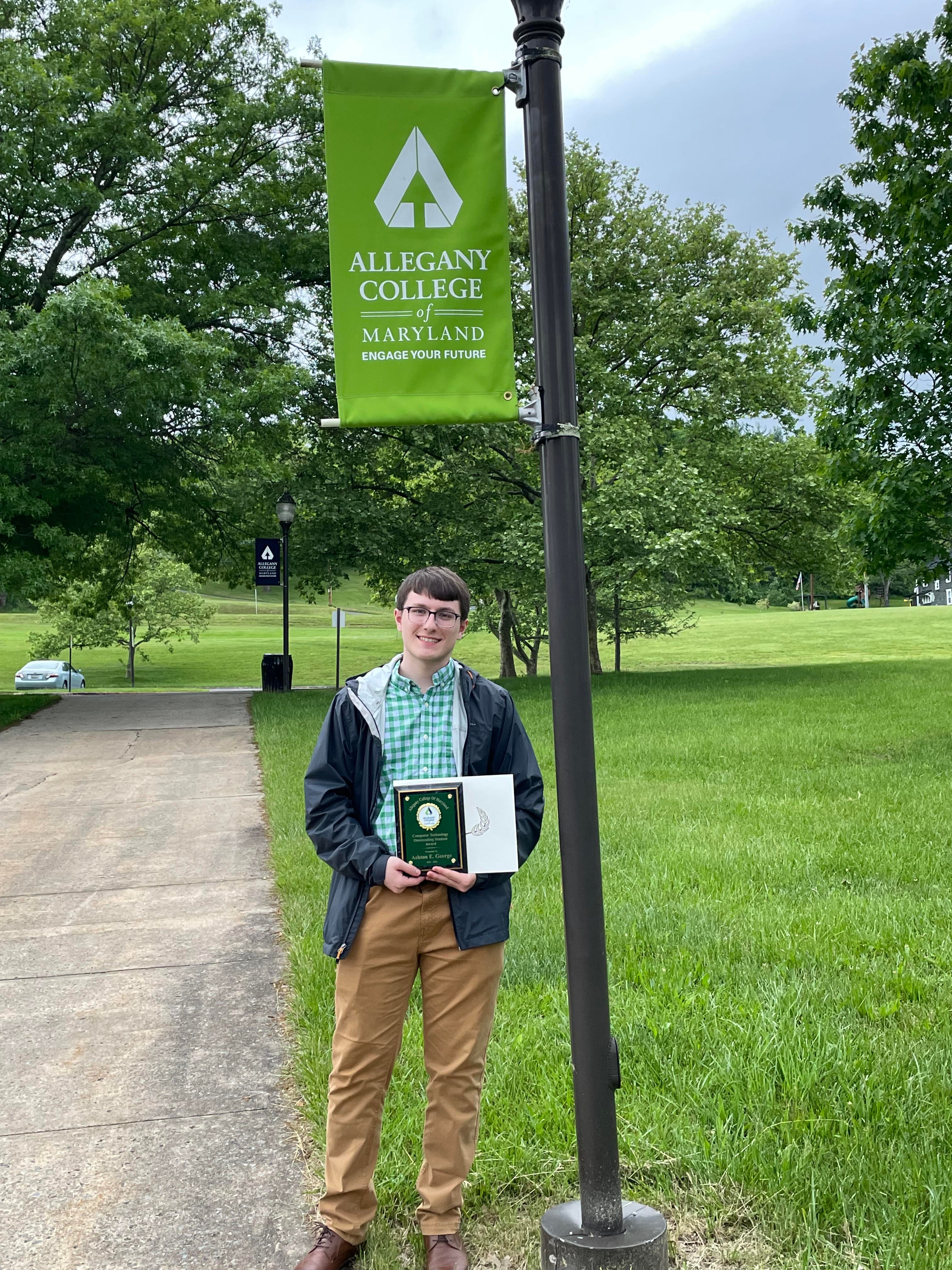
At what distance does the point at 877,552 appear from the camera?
11.8m

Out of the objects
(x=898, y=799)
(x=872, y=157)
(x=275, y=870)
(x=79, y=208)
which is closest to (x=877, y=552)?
(x=898, y=799)

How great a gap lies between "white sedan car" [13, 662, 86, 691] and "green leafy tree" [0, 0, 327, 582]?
25.7 meters

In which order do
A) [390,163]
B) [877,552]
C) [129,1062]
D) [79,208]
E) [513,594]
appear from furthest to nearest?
[513,594] < [79,208] < [877,552] < [129,1062] < [390,163]

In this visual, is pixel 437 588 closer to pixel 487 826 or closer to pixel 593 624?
pixel 487 826

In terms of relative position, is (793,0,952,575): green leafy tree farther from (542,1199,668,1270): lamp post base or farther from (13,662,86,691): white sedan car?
(13,662,86,691): white sedan car

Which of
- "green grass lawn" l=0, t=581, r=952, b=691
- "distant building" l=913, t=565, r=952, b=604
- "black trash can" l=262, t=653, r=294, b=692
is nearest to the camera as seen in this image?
"black trash can" l=262, t=653, r=294, b=692

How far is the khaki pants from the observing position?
2871mm

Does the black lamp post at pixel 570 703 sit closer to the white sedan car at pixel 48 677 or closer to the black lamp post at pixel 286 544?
the black lamp post at pixel 286 544

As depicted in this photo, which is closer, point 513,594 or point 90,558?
point 90,558

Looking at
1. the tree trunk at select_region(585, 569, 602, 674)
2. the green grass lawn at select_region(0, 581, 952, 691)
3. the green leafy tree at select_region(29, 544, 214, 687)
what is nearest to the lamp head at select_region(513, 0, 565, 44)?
the tree trunk at select_region(585, 569, 602, 674)

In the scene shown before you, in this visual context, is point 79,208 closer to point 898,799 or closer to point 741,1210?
point 898,799

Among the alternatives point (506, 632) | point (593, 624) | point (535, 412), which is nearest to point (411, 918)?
point (535, 412)

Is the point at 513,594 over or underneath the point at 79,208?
underneath

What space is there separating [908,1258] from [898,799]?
6815mm
